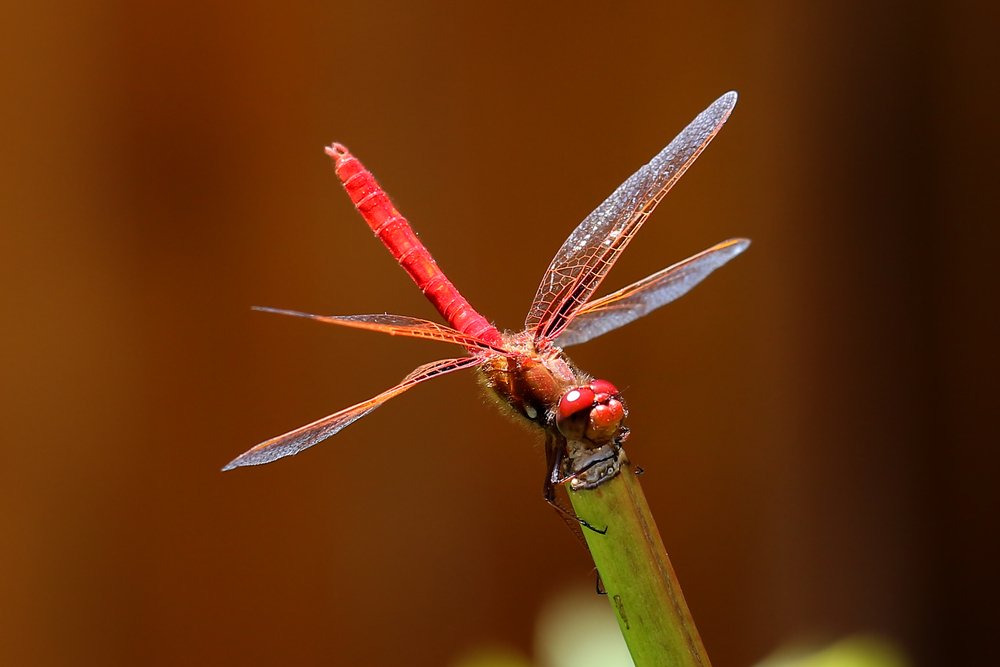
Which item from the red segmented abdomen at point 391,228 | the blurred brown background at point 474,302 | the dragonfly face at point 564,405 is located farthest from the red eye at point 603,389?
the blurred brown background at point 474,302

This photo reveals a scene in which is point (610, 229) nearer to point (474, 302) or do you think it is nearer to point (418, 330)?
point (418, 330)

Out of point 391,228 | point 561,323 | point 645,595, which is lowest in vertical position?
point 645,595

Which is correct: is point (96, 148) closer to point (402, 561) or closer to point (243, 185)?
point (243, 185)

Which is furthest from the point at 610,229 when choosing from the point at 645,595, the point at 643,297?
the point at 645,595

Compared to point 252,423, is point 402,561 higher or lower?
lower

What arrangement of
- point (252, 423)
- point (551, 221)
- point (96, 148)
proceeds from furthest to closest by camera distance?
point (551, 221) → point (252, 423) → point (96, 148)

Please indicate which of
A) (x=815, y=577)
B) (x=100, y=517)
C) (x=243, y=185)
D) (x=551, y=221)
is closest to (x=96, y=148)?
(x=243, y=185)

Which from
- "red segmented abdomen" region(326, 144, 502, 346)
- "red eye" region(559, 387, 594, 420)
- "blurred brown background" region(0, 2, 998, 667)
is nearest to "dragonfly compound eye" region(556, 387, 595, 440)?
"red eye" region(559, 387, 594, 420)
